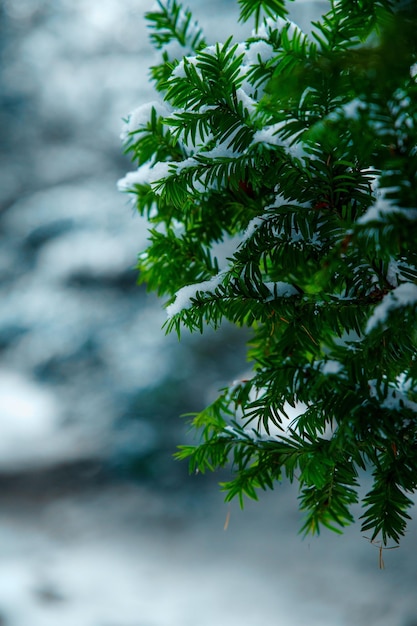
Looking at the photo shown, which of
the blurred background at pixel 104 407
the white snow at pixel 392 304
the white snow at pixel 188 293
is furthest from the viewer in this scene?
the blurred background at pixel 104 407

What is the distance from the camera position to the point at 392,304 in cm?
34

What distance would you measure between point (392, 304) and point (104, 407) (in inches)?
43.2

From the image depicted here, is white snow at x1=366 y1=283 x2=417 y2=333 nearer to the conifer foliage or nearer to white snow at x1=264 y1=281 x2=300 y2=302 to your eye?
the conifer foliage

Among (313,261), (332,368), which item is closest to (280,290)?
(313,261)

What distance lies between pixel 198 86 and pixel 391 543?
870 millimetres

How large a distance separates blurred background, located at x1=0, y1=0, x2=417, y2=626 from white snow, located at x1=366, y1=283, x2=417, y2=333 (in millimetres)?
701

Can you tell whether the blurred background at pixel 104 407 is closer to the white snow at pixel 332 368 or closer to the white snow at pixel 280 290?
the white snow at pixel 280 290

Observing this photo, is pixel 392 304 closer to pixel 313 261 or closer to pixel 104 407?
pixel 313 261

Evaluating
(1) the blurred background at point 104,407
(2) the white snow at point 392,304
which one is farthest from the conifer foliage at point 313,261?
(1) the blurred background at point 104,407

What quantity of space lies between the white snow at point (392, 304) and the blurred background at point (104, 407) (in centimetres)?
70

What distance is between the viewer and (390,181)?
32cm

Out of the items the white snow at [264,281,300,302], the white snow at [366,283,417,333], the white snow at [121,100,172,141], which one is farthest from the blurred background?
the white snow at [366,283,417,333]

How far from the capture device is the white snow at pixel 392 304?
33cm

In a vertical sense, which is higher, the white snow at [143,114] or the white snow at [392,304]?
the white snow at [143,114]
